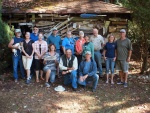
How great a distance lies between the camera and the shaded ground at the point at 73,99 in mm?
6535

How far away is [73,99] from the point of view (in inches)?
280

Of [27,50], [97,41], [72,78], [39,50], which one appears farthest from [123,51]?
[27,50]

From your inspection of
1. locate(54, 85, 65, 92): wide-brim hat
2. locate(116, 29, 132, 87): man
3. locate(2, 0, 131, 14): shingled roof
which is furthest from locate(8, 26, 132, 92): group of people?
locate(2, 0, 131, 14): shingled roof

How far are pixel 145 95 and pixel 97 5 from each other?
4.97 m

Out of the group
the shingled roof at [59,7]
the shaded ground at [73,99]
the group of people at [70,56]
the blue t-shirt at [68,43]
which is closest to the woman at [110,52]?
the group of people at [70,56]

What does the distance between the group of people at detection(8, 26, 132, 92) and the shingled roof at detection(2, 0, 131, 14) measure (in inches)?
82.9

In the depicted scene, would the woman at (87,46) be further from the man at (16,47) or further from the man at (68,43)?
the man at (16,47)

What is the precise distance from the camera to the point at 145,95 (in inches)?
300

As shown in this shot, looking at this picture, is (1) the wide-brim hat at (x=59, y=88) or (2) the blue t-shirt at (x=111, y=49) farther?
(2) the blue t-shirt at (x=111, y=49)

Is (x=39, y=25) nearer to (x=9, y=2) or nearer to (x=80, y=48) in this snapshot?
(x=9, y=2)

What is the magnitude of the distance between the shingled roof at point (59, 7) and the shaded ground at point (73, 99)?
3.34m

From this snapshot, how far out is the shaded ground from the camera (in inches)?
257

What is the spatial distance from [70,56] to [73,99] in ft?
4.65

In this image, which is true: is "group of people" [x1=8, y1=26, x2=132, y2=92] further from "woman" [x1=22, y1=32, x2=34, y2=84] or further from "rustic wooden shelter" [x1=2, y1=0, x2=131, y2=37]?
"rustic wooden shelter" [x1=2, y1=0, x2=131, y2=37]
